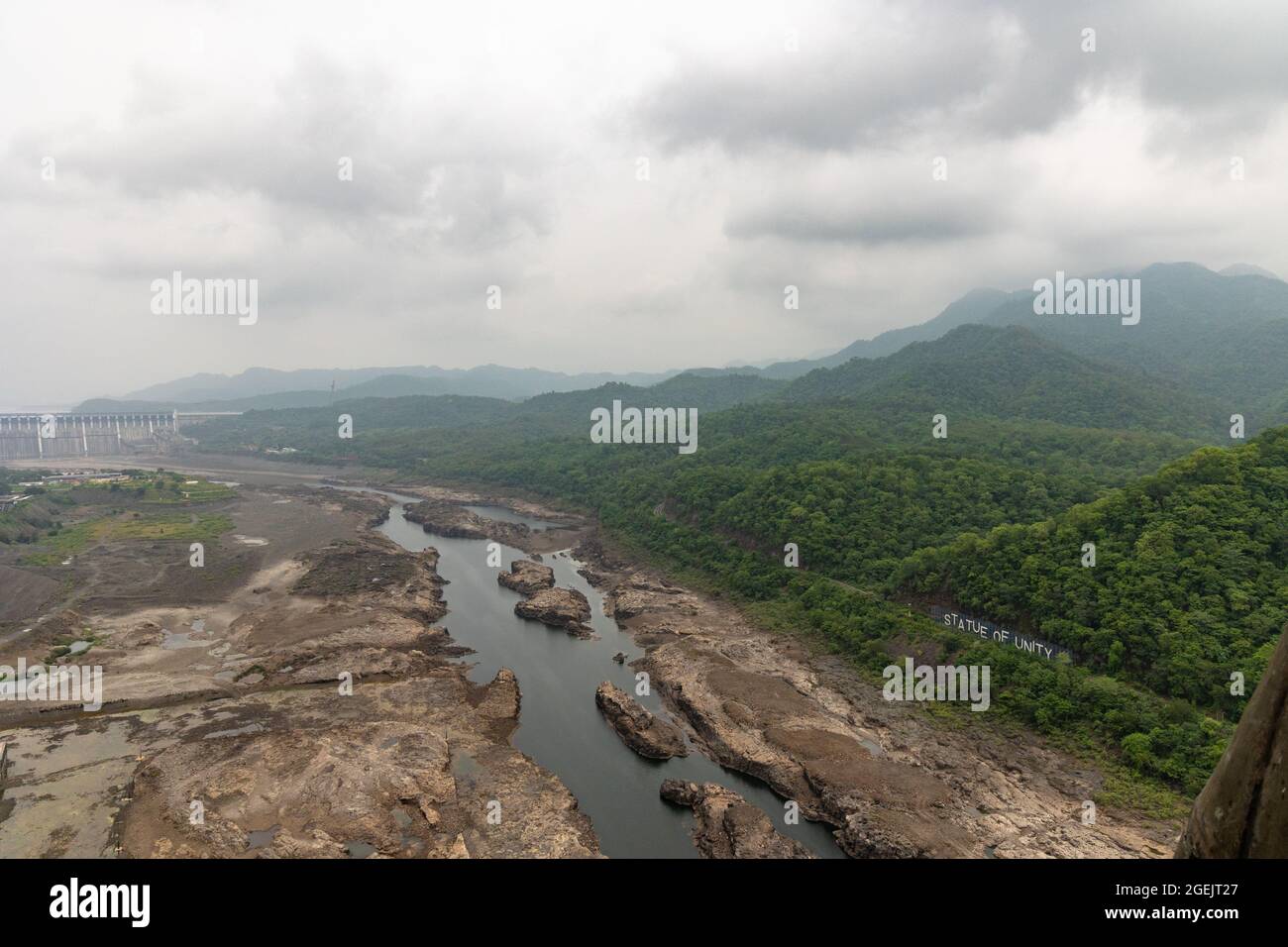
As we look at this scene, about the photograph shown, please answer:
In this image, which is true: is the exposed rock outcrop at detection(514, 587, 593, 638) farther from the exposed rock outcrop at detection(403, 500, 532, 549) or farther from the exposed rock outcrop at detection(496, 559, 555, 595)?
the exposed rock outcrop at detection(403, 500, 532, 549)

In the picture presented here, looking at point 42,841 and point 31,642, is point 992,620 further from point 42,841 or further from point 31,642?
point 31,642

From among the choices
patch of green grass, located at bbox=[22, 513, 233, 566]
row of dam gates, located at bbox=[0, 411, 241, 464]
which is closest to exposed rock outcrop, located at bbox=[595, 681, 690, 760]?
patch of green grass, located at bbox=[22, 513, 233, 566]

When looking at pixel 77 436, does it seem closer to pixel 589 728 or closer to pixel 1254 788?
pixel 589 728

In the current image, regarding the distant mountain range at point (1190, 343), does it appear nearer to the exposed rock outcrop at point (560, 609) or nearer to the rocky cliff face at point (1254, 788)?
the exposed rock outcrop at point (560, 609)

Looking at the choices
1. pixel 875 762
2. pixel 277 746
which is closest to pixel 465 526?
pixel 277 746

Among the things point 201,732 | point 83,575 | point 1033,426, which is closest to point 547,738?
point 201,732
